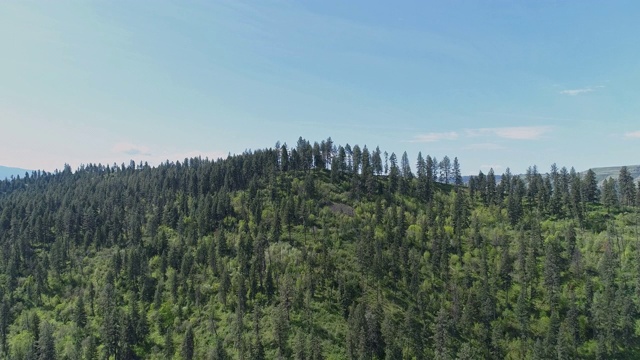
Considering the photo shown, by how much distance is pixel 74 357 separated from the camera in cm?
10450

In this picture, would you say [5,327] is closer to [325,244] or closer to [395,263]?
[325,244]

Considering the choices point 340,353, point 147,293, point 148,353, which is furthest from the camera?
point 147,293

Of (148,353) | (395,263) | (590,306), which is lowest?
(148,353)

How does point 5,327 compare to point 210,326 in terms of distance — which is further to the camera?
point 5,327

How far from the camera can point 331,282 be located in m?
127

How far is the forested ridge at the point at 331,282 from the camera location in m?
107

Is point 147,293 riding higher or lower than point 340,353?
higher

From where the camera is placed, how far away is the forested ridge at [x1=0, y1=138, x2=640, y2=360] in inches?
4222

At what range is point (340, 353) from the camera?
10331cm

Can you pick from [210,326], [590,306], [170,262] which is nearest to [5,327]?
[170,262]

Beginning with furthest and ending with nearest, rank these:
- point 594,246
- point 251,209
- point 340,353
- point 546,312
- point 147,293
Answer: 1. point 251,209
2. point 594,246
3. point 147,293
4. point 546,312
5. point 340,353

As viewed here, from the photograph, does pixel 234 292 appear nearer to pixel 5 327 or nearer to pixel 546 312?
pixel 5 327

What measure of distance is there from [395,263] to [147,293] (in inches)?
3375

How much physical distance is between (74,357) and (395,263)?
3856 inches
